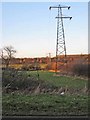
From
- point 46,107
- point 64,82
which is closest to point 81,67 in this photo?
point 64,82

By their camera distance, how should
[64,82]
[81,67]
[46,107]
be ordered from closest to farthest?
[46,107] < [81,67] < [64,82]

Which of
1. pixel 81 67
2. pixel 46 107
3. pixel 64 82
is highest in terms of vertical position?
pixel 81 67

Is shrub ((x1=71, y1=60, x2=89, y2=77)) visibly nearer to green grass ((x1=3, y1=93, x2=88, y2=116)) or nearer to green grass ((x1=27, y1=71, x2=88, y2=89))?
green grass ((x1=27, y1=71, x2=88, y2=89))

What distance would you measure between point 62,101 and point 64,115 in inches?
84.5

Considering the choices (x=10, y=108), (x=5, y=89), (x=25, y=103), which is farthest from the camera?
(x=5, y=89)

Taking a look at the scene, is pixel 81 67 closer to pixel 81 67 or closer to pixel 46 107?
pixel 81 67

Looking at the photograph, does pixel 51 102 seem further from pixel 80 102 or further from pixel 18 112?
pixel 18 112

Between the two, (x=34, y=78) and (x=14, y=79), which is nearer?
(x=14, y=79)

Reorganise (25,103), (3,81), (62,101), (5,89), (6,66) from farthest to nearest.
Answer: (6,66)
(3,81)
(5,89)
(62,101)
(25,103)

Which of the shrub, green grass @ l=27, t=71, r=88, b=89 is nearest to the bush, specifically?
the shrub

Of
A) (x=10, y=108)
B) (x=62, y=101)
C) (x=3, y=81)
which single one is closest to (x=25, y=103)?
(x=10, y=108)

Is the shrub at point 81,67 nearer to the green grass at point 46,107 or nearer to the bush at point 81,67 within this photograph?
the bush at point 81,67

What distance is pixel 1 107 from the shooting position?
8602mm

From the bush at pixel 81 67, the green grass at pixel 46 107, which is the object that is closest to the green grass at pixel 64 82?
the bush at pixel 81 67
